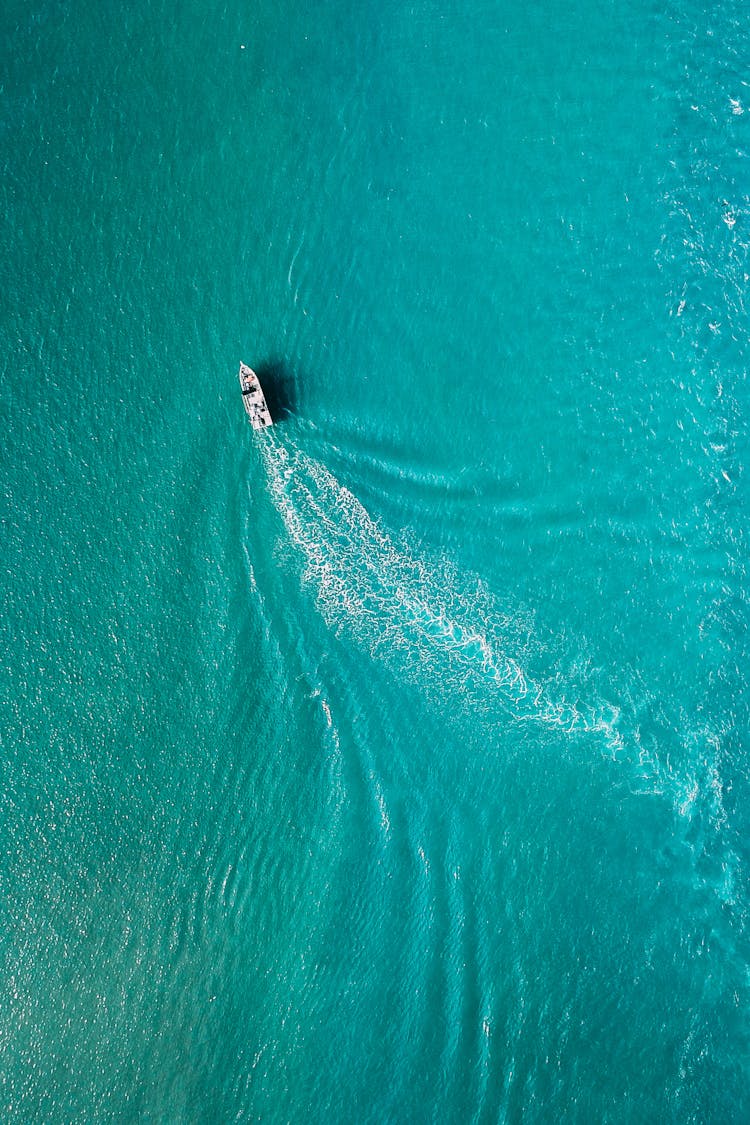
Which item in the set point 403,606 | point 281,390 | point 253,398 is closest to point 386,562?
point 403,606

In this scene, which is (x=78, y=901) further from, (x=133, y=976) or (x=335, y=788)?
(x=335, y=788)

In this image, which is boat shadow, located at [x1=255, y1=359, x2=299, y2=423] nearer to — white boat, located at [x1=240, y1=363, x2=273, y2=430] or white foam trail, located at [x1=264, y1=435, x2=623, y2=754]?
white boat, located at [x1=240, y1=363, x2=273, y2=430]

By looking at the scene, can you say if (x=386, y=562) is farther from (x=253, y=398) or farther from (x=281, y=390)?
(x=253, y=398)

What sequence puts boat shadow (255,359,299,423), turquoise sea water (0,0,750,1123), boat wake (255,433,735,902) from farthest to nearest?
1. boat shadow (255,359,299,423)
2. boat wake (255,433,735,902)
3. turquoise sea water (0,0,750,1123)

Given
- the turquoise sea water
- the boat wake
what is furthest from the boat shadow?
the boat wake

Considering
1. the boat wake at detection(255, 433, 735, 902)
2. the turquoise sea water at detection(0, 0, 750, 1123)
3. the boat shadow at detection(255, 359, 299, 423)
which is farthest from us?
the boat shadow at detection(255, 359, 299, 423)

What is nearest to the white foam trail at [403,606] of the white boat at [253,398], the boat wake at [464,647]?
the boat wake at [464,647]
